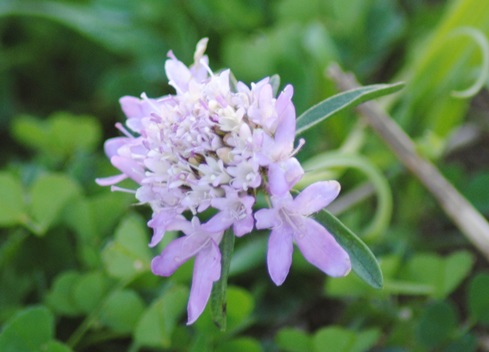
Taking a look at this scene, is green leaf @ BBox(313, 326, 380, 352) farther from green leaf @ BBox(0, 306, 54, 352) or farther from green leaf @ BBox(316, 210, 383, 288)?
green leaf @ BBox(0, 306, 54, 352)

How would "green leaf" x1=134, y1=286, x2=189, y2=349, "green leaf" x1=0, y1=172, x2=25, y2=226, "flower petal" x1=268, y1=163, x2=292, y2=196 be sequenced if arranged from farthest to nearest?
"green leaf" x1=0, y1=172, x2=25, y2=226
"green leaf" x1=134, y1=286, x2=189, y2=349
"flower petal" x1=268, y1=163, x2=292, y2=196

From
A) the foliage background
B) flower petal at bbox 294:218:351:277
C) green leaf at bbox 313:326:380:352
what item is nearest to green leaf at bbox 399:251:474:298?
the foliage background

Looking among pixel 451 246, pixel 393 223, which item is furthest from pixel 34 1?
pixel 451 246

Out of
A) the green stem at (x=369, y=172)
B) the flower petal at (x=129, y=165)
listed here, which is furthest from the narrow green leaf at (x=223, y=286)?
the green stem at (x=369, y=172)

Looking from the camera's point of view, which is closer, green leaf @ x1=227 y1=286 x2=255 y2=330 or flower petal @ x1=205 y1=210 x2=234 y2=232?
flower petal @ x1=205 y1=210 x2=234 y2=232

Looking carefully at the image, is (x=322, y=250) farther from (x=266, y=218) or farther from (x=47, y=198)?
(x=47, y=198)

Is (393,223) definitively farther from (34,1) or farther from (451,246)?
(34,1)

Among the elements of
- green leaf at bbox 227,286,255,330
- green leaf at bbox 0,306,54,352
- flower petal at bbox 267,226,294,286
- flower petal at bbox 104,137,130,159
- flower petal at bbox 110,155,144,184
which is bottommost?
green leaf at bbox 227,286,255,330
